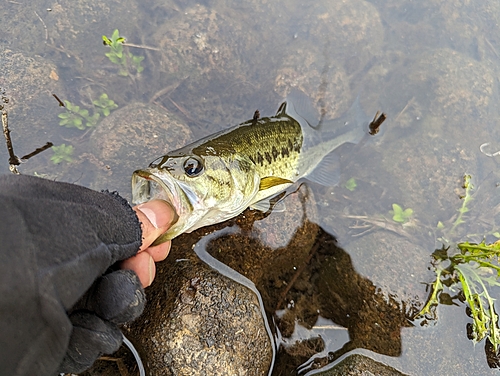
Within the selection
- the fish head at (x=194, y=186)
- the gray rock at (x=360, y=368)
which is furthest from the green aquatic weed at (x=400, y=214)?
the fish head at (x=194, y=186)

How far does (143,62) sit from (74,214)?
3696 millimetres

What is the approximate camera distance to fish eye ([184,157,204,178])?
279cm

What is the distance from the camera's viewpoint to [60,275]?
1.68 m

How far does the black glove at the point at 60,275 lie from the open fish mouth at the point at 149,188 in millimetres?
363

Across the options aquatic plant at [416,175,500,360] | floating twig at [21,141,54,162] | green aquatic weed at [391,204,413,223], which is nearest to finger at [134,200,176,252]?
floating twig at [21,141,54,162]

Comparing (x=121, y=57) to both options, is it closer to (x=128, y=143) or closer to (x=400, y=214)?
(x=128, y=143)

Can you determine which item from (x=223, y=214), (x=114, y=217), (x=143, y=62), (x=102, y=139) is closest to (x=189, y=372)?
(x=223, y=214)

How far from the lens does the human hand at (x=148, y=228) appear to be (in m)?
2.39

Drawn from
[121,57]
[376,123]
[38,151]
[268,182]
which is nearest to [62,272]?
[268,182]

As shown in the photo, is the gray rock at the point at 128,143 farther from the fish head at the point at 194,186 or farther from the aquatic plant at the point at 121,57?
the fish head at the point at 194,186

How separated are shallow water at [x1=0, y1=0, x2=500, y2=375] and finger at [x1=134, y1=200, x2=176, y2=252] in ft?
4.12

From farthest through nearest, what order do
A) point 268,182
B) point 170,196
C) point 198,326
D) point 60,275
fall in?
point 268,182
point 198,326
point 170,196
point 60,275

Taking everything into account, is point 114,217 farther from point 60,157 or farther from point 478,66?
point 478,66

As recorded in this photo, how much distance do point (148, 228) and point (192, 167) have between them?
65 centimetres
